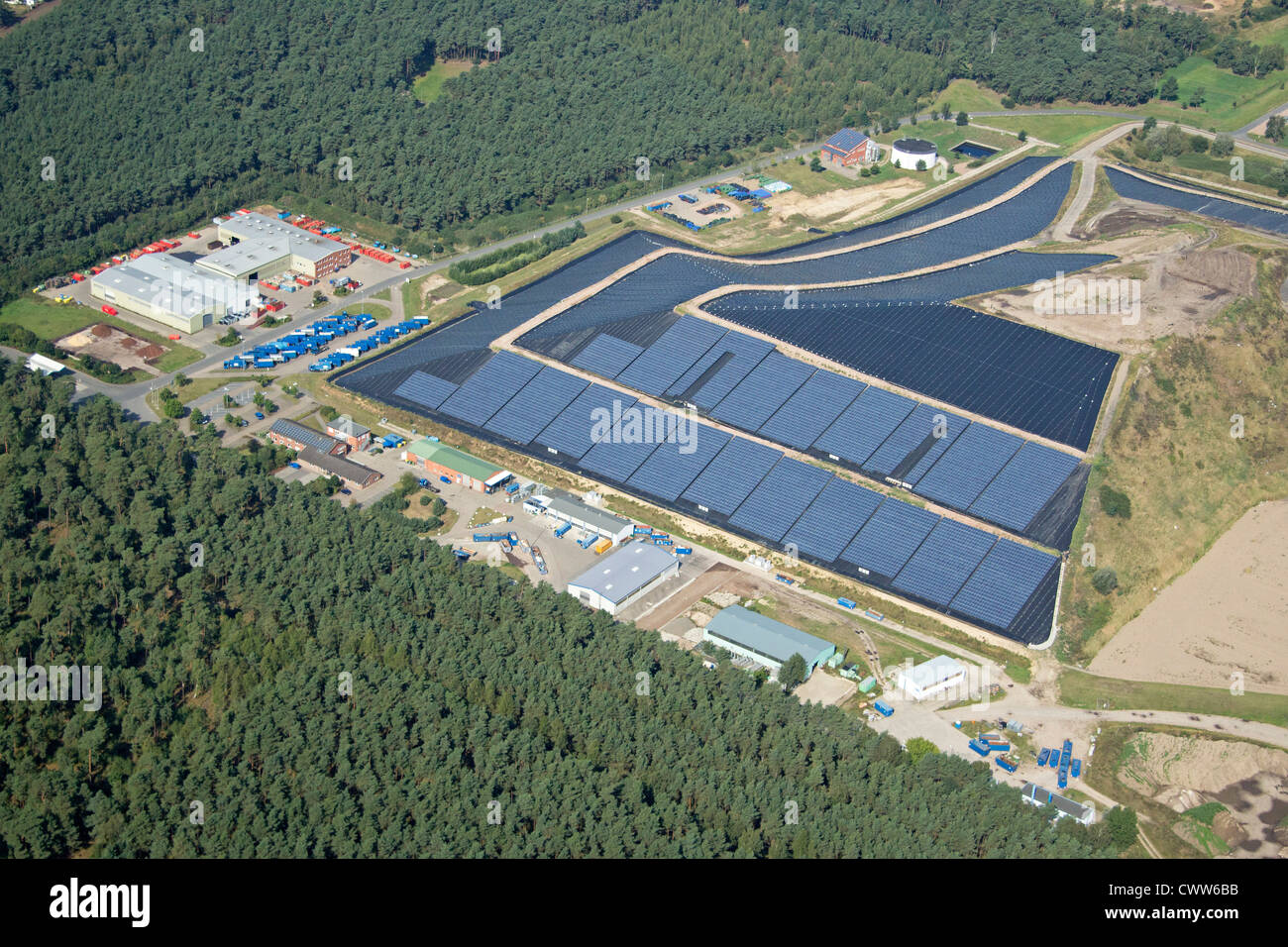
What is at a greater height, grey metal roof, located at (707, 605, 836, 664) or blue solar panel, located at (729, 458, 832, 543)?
blue solar panel, located at (729, 458, 832, 543)

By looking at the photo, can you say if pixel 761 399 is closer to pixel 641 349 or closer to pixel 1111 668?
pixel 641 349

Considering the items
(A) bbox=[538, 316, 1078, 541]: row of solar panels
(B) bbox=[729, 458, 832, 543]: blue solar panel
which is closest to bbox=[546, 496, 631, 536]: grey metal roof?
(B) bbox=[729, 458, 832, 543]: blue solar panel

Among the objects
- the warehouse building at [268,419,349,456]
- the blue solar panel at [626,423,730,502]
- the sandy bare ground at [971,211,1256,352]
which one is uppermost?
the sandy bare ground at [971,211,1256,352]

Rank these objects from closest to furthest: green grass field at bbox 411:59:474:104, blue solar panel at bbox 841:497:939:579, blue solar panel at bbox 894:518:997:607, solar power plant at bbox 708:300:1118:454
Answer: blue solar panel at bbox 894:518:997:607, blue solar panel at bbox 841:497:939:579, solar power plant at bbox 708:300:1118:454, green grass field at bbox 411:59:474:104

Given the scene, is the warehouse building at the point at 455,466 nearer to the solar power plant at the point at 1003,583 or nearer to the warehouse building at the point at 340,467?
the warehouse building at the point at 340,467

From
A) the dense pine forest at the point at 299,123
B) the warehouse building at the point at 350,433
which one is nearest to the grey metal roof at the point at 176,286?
the dense pine forest at the point at 299,123

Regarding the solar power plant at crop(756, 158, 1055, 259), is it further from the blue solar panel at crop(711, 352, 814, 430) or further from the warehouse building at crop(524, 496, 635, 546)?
the warehouse building at crop(524, 496, 635, 546)

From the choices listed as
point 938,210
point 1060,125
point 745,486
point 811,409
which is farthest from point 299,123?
point 1060,125

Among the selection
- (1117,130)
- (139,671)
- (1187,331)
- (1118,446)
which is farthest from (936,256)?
(139,671)
